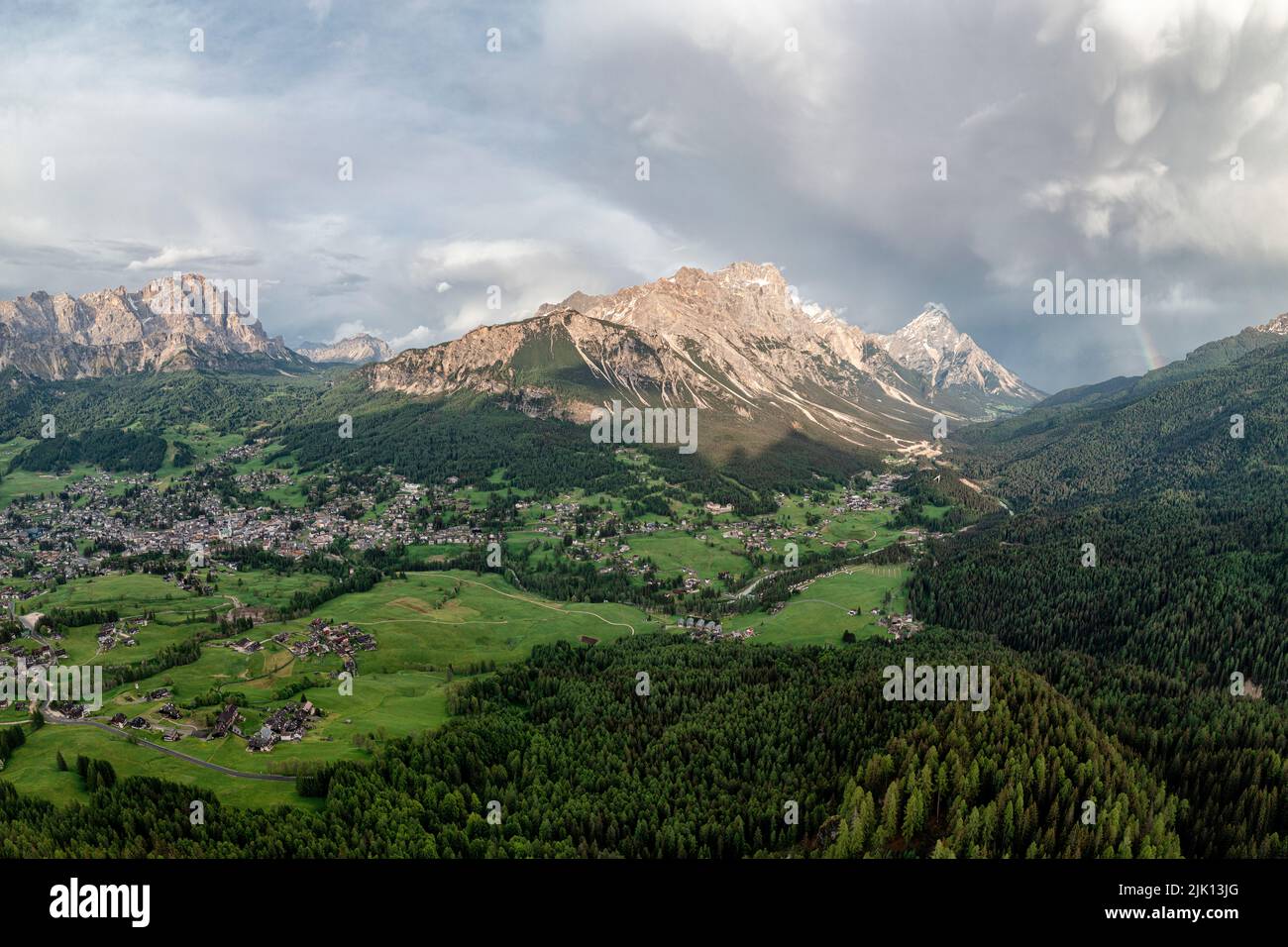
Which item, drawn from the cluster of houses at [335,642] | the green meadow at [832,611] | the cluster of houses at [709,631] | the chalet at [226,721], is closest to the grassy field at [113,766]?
the chalet at [226,721]

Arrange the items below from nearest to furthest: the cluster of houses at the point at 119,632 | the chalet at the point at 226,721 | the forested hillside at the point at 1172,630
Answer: the forested hillside at the point at 1172,630 < the chalet at the point at 226,721 < the cluster of houses at the point at 119,632

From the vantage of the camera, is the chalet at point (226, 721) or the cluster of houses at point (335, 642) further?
the cluster of houses at point (335, 642)

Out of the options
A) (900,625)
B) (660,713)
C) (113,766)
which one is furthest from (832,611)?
(113,766)

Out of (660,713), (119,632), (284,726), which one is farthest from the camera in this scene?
(119,632)

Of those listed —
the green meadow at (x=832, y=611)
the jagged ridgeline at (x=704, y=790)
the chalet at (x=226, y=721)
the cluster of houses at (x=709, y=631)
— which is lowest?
the jagged ridgeline at (x=704, y=790)

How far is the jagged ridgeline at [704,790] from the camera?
58656 millimetres

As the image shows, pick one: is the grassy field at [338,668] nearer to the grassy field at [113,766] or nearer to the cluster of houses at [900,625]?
the grassy field at [113,766]

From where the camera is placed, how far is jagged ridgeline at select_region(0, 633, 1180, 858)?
5866 cm

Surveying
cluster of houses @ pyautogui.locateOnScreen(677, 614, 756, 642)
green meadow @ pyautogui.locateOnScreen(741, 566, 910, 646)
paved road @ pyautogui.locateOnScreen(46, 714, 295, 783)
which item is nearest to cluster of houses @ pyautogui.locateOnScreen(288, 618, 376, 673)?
paved road @ pyautogui.locateOnScreen(46, 714, 295, 783)

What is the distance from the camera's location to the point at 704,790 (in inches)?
2862

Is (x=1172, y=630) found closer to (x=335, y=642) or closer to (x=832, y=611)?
(x=832, y=611)

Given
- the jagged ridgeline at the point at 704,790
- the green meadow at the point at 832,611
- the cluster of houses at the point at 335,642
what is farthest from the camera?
the green meadow at the point at 832,611

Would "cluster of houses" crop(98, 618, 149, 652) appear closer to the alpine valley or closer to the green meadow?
the alpine valley
